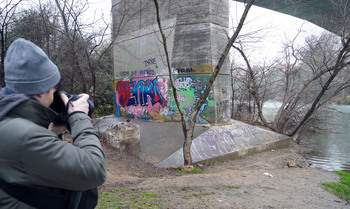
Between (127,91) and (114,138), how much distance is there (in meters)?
4.04

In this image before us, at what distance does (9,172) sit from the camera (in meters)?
0.96

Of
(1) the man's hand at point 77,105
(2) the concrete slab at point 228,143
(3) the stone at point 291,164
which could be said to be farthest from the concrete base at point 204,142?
(1) the man's hand at point 77,105

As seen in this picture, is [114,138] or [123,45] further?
[123,45]

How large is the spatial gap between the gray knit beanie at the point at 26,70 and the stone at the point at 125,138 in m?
6.93

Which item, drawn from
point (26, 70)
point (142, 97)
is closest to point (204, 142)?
point (142, 97)

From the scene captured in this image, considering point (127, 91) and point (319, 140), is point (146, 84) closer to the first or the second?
point (127, 91)

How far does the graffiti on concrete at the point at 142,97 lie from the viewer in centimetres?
1009

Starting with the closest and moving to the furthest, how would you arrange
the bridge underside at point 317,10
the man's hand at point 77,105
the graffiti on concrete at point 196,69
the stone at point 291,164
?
the man's hand at point 77,105 → the stone at point 291,164 → the graffiti on concrete at point 196,69 → the bridge underside at point 317,10

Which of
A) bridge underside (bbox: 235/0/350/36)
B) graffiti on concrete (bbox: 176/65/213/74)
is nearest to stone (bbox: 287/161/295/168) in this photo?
graffiti on concrete (bbox: 176/65/213/74)

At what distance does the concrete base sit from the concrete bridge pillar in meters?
0.59

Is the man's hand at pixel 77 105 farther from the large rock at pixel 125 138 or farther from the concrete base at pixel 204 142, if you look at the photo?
the large rock at pixel 125 138

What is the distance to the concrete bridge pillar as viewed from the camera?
363 inches

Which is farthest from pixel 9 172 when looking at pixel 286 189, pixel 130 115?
pixel 130 115

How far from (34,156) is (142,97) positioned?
992 centimetres
